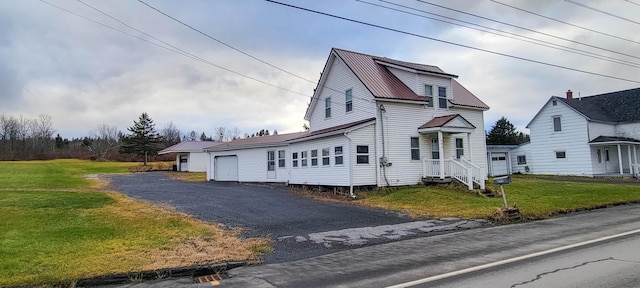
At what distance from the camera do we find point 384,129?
2039 cm

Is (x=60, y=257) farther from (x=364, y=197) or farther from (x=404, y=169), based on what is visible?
(x=404, y=169)

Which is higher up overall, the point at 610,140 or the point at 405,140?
the point at 610,140

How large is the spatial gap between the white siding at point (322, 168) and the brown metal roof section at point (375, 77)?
3399mm

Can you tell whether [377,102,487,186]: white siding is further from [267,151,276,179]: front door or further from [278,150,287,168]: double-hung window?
[267,151,276,179]: front door

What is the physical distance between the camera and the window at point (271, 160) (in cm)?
2795

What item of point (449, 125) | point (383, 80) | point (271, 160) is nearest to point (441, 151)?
point (449, 125)

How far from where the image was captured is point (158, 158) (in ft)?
225

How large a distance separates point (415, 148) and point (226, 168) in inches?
683

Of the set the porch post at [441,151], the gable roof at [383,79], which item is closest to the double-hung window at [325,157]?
the gable roof at [383,79]

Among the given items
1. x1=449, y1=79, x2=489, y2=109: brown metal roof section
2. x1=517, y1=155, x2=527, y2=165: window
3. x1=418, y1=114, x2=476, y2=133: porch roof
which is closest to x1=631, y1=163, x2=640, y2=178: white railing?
x1=517, y1=155, x2=527, y2=165: window

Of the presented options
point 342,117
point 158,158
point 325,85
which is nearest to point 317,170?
point 342,117

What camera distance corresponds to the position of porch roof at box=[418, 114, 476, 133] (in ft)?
67.3

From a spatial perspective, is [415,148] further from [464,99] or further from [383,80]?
[464,99]

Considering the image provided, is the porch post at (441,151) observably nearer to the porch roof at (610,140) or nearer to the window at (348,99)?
the window at (348,99)
